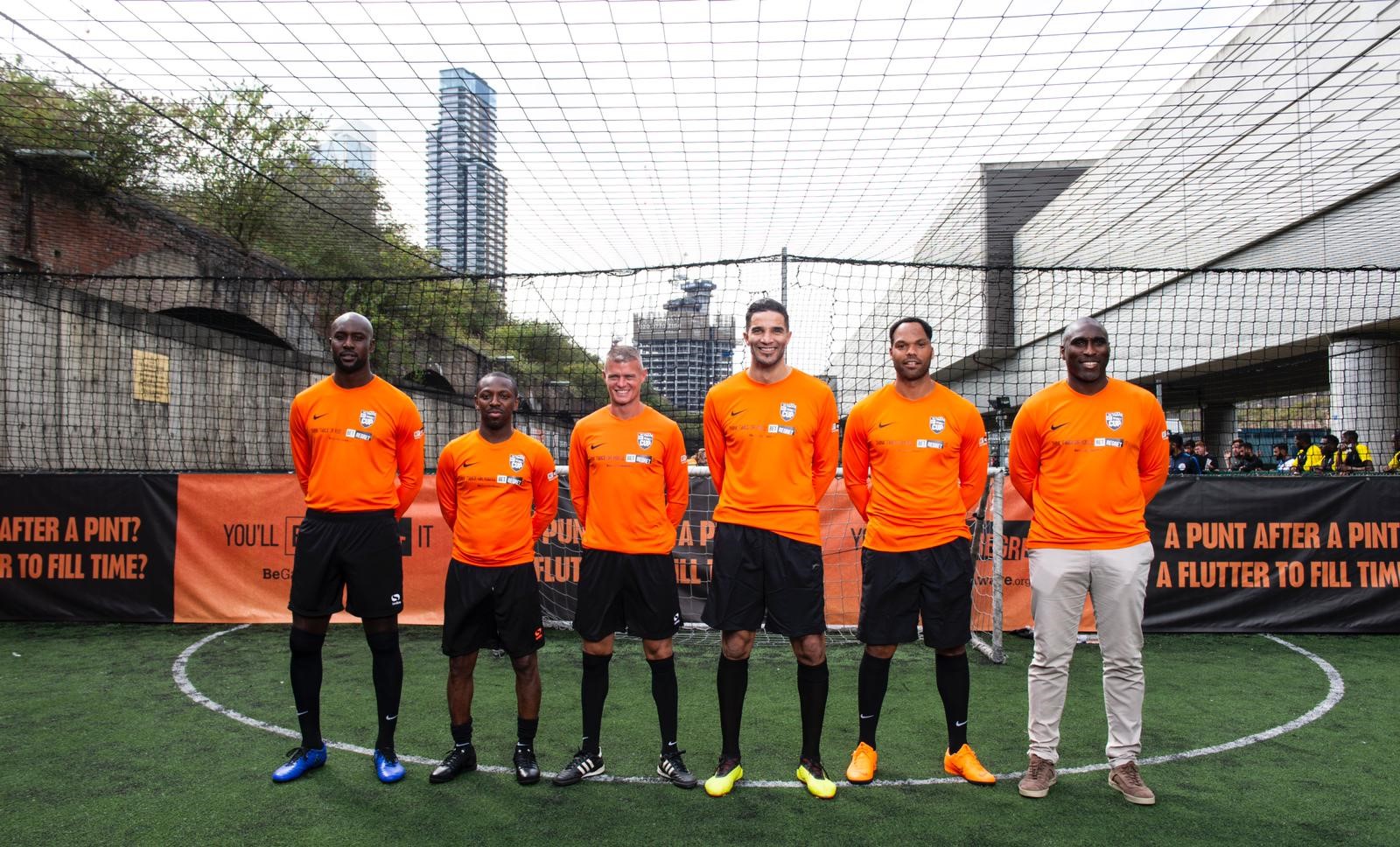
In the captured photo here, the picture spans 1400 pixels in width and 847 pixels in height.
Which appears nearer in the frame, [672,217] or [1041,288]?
[672,217]

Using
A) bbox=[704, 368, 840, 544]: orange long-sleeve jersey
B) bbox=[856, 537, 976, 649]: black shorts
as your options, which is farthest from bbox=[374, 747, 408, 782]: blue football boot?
bbox=[856, 537, 976, 649]: black shorts

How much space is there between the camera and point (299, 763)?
11.1 ft

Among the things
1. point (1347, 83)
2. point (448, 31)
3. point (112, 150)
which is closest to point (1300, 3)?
point (1347, 83)

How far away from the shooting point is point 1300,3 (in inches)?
248

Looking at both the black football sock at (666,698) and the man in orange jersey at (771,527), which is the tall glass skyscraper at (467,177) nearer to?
the man in orange jersey at (771,527)

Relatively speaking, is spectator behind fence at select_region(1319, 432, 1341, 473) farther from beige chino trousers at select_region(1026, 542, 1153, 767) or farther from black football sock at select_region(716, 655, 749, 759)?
black football sock at select_region(716, 655, 749, 759)

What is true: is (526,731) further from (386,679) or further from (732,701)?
(732,701)

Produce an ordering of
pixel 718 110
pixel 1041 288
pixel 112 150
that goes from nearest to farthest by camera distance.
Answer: pixel 718 110 → pixel 112 150 → pixel 1041 288

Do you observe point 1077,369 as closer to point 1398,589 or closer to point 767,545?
point 767,545

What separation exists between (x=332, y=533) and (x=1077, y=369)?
3.04m

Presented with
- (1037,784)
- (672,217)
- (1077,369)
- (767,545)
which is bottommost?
(1037,784)

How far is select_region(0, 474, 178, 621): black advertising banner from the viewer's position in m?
6.51

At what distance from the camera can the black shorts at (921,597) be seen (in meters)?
3.33

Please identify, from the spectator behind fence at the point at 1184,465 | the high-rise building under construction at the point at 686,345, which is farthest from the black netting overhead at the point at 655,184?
the spectator behind fence at the point at 1184,465
